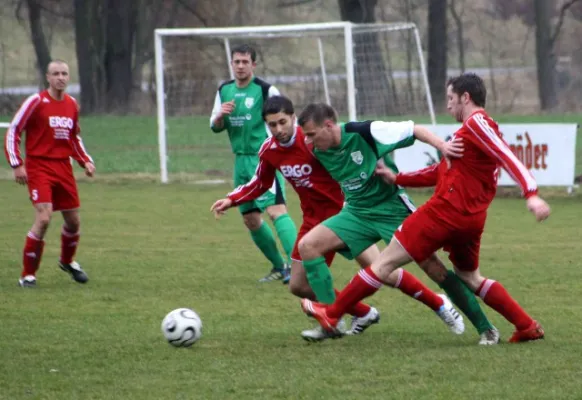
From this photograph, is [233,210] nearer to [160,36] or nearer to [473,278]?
[160,36]

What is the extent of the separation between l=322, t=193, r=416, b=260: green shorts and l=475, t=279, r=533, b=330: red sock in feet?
1.99

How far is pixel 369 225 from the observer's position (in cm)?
628

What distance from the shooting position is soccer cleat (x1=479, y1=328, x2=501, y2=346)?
19.7ft

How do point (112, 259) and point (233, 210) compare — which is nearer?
point (112, 259)

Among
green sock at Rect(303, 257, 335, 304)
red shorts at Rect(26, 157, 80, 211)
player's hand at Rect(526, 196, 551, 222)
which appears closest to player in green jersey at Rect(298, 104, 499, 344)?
green sock at Rect(303, 257, 335, 304)

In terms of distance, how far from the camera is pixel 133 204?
14.7m

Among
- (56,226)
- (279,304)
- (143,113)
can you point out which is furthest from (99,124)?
(279,304)

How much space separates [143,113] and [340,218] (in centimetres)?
2441

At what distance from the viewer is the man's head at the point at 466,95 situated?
571cm

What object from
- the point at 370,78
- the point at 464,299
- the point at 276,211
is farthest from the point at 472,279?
the point at 370,78

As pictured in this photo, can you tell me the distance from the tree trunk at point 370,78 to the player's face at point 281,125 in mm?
10337

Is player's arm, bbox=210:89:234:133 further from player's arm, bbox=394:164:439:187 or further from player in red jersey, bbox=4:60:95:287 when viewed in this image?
player's arm, bbox=394:164:439:187

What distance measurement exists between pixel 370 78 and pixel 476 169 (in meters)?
11.8

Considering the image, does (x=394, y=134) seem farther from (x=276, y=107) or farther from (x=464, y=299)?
(x=464, y=299)
